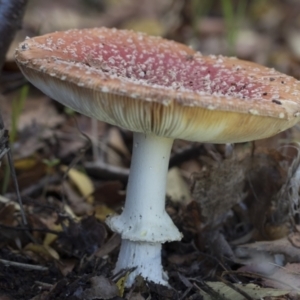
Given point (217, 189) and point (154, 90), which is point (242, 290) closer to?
point (217, 189)

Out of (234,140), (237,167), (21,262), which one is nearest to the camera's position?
(234,140)

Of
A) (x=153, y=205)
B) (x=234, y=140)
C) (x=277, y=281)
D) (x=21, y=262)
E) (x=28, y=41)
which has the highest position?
(x=28, y=41)

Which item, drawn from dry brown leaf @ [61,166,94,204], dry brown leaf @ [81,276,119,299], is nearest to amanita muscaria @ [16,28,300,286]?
dry brown leaf @ [81,276,119,299]

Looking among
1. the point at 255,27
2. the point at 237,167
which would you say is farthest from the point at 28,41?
the point at 255,27

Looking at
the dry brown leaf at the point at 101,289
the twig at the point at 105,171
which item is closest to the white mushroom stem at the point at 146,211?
the dry brown leaf at the point at 101,289

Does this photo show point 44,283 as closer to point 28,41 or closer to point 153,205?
point 153,205

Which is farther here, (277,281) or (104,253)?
(104,253)

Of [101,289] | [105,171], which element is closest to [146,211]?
[101,289]

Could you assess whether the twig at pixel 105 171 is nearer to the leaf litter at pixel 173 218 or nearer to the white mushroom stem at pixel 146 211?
the leaf litter at pixel 173 218
